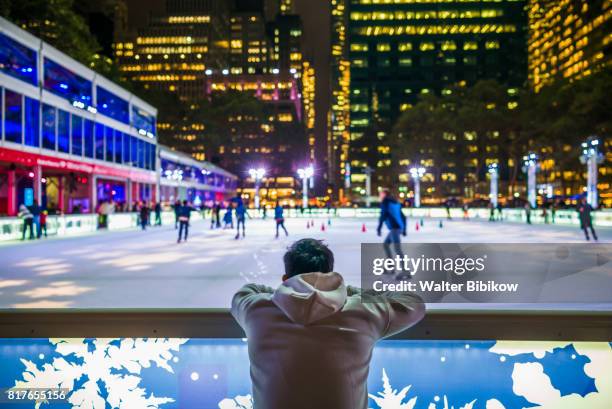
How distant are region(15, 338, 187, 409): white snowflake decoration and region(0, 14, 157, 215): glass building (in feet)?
69.2

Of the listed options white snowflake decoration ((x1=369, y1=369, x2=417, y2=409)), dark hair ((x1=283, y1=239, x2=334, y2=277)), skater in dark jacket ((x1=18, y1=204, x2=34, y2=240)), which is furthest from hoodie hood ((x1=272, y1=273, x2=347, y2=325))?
skater in dark jacket ((x1=18, y1=204, x2=34, y2=240))

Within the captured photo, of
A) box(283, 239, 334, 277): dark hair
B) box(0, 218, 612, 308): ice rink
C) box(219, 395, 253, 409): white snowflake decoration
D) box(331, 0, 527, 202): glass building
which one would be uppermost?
box(331, 0, 527, 202): glass building

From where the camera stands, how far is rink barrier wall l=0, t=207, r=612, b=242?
64.0ft

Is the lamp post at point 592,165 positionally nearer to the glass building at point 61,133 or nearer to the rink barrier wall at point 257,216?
the rink barrier wall at point 257,216

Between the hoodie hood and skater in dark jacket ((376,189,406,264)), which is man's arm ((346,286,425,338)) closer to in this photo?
the hoodie hood

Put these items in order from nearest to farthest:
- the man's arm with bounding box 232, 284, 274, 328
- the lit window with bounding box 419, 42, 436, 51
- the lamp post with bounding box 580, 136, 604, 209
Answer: the man's arm with bounding box 232, 284, 274, 328 < the lamp post with bounding box 580, 136, 604, 209 < the lit window with bounding box 419, 42, 436, 51

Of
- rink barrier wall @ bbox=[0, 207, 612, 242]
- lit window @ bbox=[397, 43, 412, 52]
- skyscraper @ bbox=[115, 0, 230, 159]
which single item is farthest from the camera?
skyscraper @ bbox=[115, 0, 230, 159]

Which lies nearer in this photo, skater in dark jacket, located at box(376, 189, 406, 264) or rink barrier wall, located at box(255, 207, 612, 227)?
skater in dark jacket, located at box(376, 189, 406, 264)

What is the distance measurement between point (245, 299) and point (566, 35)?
409ft

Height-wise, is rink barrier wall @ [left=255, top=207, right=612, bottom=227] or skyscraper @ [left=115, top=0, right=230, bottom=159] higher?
skyscraper @ [left=115, top=0, right=230, bottom=159]

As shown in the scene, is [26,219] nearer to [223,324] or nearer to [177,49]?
[223,324]

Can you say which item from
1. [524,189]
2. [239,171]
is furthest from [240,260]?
[524,189]

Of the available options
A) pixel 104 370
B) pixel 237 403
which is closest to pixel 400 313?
pixel 237 403

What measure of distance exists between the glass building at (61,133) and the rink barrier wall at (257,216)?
1.81m
